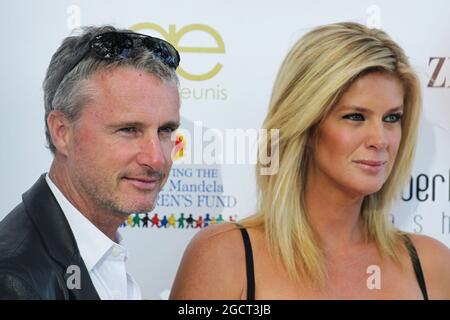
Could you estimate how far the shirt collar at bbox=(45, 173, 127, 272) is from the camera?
1.66 meters

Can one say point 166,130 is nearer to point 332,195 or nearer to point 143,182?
point 143,182

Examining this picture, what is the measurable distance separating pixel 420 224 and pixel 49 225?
106 centimetres

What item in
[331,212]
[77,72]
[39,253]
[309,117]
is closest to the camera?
[39,253]

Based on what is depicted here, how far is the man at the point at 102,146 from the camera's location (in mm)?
1656

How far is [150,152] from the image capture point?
5.63 feet

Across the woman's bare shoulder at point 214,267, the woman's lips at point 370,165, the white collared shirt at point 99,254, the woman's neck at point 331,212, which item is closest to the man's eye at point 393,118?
the woman's lips at point 370,165

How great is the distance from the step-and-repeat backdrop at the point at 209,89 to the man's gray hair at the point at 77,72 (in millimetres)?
177

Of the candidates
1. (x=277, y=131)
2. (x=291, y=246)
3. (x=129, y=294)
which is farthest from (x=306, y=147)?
(x=129, y=294)

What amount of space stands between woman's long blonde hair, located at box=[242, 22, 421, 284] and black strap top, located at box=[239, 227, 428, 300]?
0.03 m

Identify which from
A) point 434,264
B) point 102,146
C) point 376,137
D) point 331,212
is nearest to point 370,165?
point 376,137

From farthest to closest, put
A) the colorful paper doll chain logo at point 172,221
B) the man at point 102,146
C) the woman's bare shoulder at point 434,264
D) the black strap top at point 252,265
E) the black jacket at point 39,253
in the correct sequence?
1. the colorful paper doll chain logo at point 172,221
2. the woman's bare shoulder at point 434,264
3. the black strap top at point 252,265
4. the man at point 102,146
5. the black jacket at point 39,253

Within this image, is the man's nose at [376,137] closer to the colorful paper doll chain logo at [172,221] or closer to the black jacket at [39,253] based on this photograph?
the colorful paper doll chain logo at [172,221]

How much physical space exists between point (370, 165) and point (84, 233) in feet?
2.46

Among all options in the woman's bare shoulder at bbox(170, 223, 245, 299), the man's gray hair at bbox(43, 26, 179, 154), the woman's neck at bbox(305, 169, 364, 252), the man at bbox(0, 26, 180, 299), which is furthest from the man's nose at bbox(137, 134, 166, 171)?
the woman's neck at bbox(305, 169, 364, 252)
